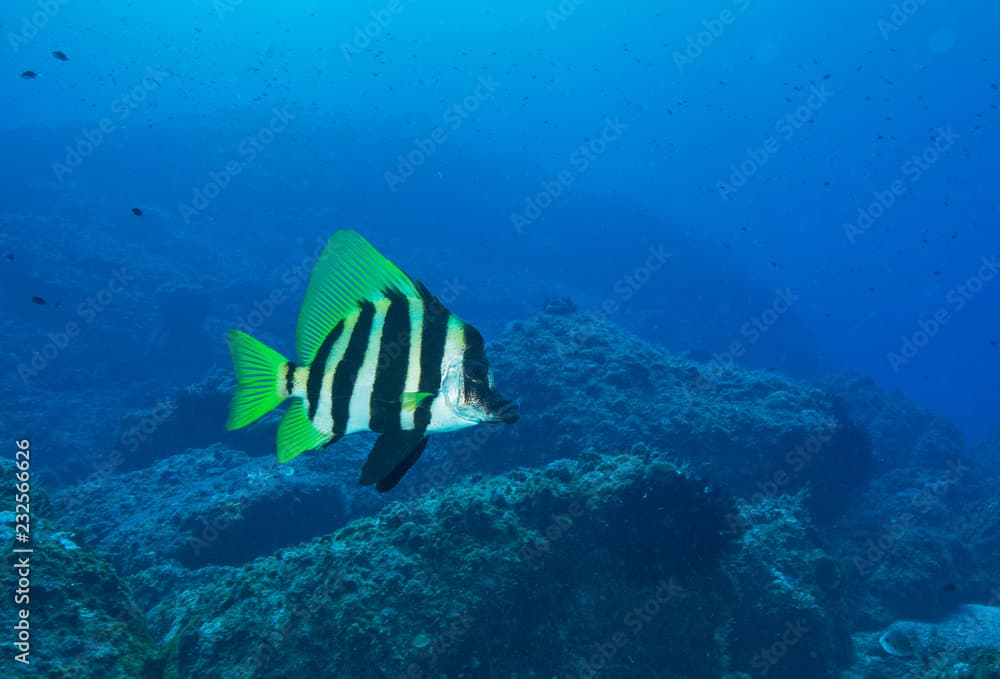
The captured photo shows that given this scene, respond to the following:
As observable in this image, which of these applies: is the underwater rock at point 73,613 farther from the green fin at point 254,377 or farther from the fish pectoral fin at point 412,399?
the fish pectoral fin at point 412,399

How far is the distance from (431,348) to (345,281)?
0.40m

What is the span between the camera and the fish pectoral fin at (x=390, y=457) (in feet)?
4.71

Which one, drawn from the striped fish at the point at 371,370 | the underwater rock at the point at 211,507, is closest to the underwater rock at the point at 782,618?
the striped fish at the point at 371,370

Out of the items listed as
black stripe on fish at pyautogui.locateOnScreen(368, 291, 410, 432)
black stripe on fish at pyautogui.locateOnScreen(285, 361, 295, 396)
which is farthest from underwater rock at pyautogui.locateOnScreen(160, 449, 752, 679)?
black stripe on fish at pyautogui.locateOnScreen(368, 291, 410, 432)

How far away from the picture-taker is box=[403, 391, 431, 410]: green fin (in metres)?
1.43

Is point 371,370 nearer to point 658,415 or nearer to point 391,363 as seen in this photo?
point 391,363

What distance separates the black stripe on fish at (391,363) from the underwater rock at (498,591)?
303cm

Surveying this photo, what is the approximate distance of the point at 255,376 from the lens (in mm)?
1688

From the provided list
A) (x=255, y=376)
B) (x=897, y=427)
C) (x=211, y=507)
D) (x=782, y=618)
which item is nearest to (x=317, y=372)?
(x=255, y=376)

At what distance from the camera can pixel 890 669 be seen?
6.92 metres

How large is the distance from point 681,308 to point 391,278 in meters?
39.2

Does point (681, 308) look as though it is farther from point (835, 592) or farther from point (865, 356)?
point (865, 356)

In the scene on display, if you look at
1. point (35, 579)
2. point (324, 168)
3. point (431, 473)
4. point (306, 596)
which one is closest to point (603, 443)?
point (431, 473)

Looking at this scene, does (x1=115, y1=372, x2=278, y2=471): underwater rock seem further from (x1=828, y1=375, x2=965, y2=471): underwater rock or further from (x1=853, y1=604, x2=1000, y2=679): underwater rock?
(x1=828, y1=375, x2=965, y2=471): underwater rock
